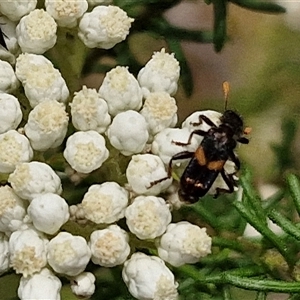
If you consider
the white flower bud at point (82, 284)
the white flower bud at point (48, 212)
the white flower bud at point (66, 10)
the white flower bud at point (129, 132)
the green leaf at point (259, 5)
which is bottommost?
the white flower bud at point (82, 284)

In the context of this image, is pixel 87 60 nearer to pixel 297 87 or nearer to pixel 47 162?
pixel 47 162

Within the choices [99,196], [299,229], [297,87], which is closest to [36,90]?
[99,196]

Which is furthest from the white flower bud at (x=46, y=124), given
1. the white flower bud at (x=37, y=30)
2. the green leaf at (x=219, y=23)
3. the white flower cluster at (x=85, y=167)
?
the green leaf at (x=219, y=23)

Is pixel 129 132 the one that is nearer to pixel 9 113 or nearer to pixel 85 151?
pixel 85 151

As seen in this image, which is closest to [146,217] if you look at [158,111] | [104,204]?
[104,204]

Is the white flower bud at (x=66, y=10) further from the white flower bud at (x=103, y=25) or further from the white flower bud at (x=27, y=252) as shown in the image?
the white flower bud at (x=27, y=252)

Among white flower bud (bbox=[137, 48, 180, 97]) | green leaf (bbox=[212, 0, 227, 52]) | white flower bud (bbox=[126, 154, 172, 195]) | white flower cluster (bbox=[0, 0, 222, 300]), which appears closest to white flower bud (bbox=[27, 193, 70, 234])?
white flower cluster (bbox=[0, 0, 222, 300])
